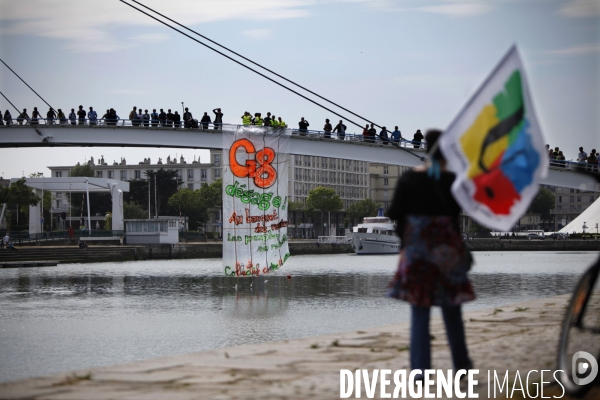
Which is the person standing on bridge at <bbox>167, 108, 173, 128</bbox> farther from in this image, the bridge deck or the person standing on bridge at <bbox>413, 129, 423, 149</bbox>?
the person standing on bridge at <bbox>413, 129, 423, 149</bbox>

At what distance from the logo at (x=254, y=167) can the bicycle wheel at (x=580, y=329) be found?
2994cm

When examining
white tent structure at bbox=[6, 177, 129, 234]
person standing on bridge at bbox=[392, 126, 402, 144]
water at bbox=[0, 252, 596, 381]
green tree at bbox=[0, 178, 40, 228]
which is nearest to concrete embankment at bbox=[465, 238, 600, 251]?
white tent structure at bbox=[6, 177, 129, 234]

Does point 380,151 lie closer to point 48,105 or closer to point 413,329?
point 48,105

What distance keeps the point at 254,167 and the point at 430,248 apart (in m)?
29.6

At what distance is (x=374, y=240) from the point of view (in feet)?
328

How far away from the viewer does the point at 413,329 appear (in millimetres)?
7414

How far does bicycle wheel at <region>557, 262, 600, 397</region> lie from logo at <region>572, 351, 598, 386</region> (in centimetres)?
2

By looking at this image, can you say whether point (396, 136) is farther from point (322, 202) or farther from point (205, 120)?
point (322, 202)

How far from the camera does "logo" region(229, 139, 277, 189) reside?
36.4 m

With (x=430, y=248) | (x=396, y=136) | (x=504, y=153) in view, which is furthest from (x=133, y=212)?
(x=504, y=153)

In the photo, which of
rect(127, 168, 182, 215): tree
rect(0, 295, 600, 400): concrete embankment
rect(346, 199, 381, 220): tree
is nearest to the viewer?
rect(0, 295, 600, 400): concrete embankment

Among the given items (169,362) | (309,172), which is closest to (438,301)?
(169,362)

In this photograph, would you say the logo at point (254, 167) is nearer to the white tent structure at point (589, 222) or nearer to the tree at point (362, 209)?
the white tent structure at point (589, 222)

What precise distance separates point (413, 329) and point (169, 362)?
9.08 ft
